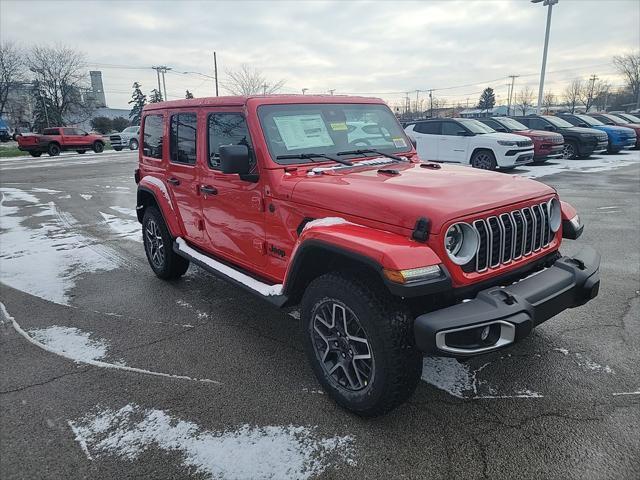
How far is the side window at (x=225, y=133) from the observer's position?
351cm

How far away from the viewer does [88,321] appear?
4199mm

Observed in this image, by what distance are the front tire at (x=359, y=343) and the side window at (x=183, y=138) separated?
2.17m

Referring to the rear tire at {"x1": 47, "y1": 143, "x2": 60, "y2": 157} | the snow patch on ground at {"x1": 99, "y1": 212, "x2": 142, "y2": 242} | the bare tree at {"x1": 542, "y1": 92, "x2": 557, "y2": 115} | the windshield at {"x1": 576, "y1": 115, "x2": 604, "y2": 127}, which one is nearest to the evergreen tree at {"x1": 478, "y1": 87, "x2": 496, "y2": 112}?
the bare tree at {"x1": 542, "y1": 92, "x2": 557, "y2": 115}

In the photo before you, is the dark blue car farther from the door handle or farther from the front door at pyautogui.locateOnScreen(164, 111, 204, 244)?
the door handle

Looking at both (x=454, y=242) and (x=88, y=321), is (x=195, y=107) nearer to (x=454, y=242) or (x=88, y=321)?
(x=88, y=321)

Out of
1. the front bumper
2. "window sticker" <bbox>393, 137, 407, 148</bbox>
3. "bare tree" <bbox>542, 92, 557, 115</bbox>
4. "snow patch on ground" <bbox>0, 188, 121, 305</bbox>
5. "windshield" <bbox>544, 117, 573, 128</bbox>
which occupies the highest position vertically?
"bare tree" <bbox>542, 92, 557, 115</bbox>

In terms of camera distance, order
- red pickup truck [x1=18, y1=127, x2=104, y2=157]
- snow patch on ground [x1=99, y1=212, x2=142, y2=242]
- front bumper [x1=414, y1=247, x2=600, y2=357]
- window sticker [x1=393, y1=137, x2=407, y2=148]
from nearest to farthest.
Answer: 1. front bumper [x1=414, y1=247, x2=600, y2=357]
2. window sticker [x1=393, y1=137, x2=407, y2=148]
3. snow patch on ground [x1=99, y1=212, x2=142, y2=242]
4. red pickup truck [x1=18, y1=127, x2=104, y2=157]

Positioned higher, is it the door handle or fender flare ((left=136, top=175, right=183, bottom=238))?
the door handle

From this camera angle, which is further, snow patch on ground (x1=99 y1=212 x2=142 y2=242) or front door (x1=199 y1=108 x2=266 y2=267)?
snow patch on ground (x1=99 y1=212 x2=142 y2=242)

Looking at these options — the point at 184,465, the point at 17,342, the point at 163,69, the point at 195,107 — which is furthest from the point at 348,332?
the point at 163,69

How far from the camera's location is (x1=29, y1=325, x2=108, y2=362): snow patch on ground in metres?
3.58

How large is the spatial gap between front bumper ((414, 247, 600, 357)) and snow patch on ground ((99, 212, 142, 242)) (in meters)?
5.90

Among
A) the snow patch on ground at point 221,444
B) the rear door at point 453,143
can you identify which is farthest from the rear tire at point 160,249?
the rear door at point 453,143

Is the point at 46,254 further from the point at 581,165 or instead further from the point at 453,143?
the point at 581,165
